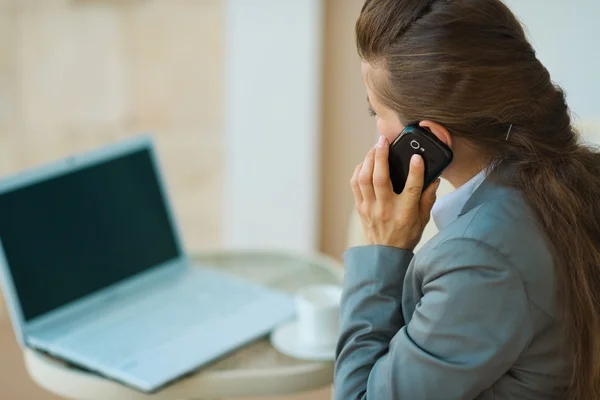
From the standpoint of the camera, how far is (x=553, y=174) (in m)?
0.98

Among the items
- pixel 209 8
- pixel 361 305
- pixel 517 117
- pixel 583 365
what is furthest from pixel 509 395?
pixel 209 8

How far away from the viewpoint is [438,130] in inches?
39.1

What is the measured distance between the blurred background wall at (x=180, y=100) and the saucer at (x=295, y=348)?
1.06m

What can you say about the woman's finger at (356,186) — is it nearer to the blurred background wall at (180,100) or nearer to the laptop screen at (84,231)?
the laptop screen at (84,231)

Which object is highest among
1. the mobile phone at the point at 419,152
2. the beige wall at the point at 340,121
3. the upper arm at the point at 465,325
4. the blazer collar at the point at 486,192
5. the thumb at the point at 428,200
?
the mobile phone at the point at 419,152

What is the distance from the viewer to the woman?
93cm

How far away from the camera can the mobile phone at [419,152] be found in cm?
100

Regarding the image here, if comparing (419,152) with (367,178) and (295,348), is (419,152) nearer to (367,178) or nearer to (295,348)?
(367,178)

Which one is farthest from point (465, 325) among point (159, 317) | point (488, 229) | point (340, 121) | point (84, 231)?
point (340, 121)

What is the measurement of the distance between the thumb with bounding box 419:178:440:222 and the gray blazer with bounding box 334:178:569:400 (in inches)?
3.4

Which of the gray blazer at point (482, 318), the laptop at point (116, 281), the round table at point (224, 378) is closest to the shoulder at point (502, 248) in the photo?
the gray blazer at point (482, 318)

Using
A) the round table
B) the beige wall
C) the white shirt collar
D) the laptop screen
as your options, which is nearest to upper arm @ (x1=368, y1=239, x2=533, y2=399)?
the white shirt collar

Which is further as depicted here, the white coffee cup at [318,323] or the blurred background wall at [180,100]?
the blurred background wall at [180,100]

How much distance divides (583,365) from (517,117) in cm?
28
